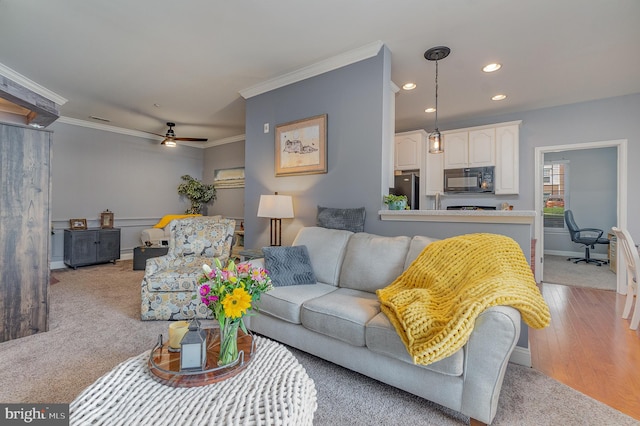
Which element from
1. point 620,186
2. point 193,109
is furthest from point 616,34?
point 193,109

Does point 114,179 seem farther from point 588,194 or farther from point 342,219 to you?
point 588,194

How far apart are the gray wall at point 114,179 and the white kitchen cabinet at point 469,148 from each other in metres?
5.78

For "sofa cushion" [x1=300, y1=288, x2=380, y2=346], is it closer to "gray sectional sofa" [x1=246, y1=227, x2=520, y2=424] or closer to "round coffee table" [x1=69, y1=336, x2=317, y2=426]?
"gray sectional sofa" [x1=246, y1=227, x2=520, y2=424]

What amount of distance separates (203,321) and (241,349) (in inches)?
63.7

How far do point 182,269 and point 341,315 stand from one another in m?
1.95

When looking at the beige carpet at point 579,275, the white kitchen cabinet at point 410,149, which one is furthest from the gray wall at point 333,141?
the beige carpet at point 579,275

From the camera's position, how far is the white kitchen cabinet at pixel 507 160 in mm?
4305

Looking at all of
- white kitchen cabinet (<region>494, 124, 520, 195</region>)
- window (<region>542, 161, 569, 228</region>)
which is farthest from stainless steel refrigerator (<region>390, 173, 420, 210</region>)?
window (<region>542, 161, 569, 228</region>)

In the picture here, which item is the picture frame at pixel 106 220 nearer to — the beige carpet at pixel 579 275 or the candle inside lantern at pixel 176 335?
the candle inside lantern at pixel 176 335

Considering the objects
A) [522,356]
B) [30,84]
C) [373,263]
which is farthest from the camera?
[30,84]

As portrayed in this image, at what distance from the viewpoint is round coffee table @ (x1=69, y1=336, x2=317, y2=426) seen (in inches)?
36.6

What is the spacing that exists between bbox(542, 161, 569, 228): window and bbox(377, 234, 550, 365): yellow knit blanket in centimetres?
676

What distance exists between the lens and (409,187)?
4.43 metres

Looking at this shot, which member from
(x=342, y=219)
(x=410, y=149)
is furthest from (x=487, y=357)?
(x=410, y=149)
